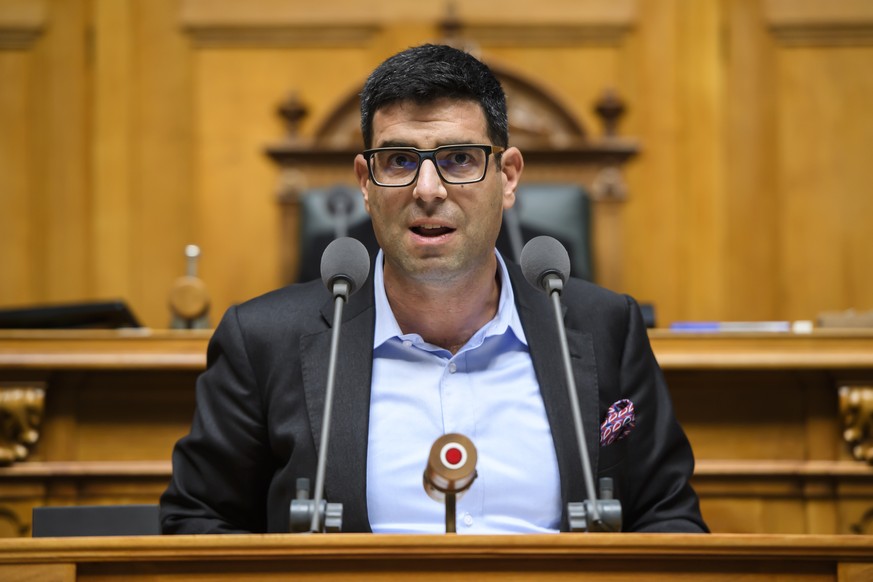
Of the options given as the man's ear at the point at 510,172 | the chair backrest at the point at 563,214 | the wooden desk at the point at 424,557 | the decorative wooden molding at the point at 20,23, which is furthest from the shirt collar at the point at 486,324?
the decorative wooden molding at the point at 20,23

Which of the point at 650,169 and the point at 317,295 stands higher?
the point at 650,169

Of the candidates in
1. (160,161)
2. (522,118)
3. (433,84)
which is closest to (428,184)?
(433,84)

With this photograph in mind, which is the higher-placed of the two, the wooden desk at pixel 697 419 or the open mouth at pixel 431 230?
the open mouth at pixel 431 230

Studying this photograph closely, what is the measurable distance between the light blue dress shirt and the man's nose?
0.23 metres

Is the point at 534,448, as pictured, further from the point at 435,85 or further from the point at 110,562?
the point at 110,562

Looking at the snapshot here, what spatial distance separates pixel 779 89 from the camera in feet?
12.9

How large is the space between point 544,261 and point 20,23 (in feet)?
9.62

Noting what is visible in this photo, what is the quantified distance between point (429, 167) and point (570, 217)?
5.28 ft

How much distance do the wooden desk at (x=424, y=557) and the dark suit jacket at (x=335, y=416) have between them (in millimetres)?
486

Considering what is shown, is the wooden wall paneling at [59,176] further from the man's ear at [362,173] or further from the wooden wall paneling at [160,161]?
the man's ear at [362,173]

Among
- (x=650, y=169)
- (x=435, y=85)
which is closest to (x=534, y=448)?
(x=435, y=85)

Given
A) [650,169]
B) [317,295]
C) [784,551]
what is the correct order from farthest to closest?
[650,169] → [317,295] → [784,551]

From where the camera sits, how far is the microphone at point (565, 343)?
1396 mm

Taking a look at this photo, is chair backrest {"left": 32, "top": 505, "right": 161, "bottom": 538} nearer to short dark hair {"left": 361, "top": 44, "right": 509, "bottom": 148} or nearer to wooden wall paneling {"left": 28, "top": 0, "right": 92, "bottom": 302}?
short dark hair {"left": 361, "top": 44, "right": 509, "bottom": 148}
